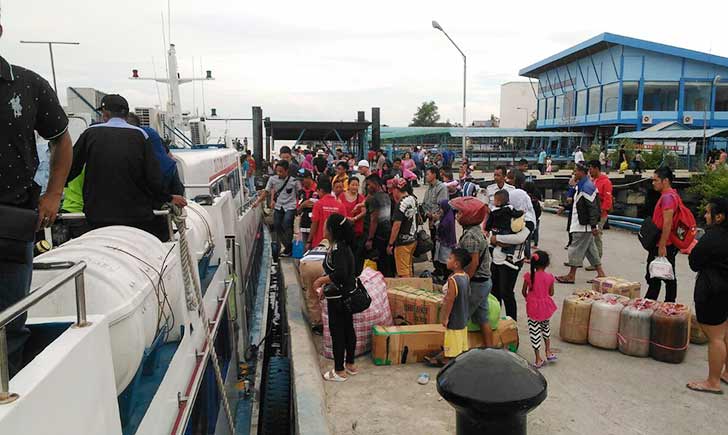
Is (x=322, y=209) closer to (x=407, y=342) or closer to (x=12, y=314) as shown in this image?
(x=407, y=342)

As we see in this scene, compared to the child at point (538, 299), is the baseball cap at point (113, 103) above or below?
above

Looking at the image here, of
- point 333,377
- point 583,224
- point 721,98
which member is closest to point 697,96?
point 721,98

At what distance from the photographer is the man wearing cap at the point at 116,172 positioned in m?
3.75

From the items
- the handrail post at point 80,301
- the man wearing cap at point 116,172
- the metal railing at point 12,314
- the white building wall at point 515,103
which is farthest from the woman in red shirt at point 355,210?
the white building wall at point 515,103

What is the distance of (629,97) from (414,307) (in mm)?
46947

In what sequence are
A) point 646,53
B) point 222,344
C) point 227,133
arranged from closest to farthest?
point 222,344
point 227,133
point 646,53

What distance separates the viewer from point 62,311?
9.02 feet

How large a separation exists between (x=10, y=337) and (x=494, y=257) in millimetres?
5087

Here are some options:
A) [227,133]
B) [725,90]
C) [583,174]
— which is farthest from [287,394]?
[725,90]

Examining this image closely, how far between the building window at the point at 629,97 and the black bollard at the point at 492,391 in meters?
49.1

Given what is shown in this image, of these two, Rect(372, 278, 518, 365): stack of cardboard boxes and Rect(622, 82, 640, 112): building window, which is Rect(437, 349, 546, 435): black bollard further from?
Rect(622, 82, 640, 112): building window

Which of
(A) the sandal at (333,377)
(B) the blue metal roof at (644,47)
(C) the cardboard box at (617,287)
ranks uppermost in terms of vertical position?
(B) the blue metal roof at (644,47)

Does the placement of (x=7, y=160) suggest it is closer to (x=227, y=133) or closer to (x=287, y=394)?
(x=287, y=394)

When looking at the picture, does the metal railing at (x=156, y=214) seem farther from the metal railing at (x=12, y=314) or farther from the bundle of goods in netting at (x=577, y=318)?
the bundle of goods in netting at (x=577, y=318)
